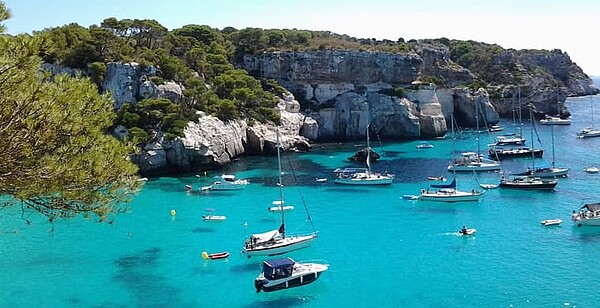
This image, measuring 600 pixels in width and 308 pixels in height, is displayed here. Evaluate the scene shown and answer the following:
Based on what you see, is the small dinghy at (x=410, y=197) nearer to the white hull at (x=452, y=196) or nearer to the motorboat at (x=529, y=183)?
the white hull at (x=452, y=196)

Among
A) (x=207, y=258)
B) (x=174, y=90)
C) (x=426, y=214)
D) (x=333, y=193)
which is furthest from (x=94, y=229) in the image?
(x=174, y=90)

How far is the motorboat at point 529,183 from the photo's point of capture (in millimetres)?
45969

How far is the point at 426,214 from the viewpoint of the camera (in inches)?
1555

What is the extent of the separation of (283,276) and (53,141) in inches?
655

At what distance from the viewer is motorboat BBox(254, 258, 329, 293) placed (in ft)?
83.9

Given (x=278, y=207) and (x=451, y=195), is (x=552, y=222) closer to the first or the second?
(x=451, y=195)

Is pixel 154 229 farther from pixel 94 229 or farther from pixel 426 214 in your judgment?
pixel 426 214

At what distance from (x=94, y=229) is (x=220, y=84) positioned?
34718 millimetres

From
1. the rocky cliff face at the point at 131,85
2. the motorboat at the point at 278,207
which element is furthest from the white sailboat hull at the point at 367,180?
the rocky cliff face at the point at 131,85

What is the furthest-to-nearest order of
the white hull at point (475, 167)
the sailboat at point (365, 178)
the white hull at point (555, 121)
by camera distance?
the white hull at point (555, 121) < the white hull at point (475, 167) < the sailboat at point (365, 178)

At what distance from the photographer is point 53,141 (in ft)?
36.0

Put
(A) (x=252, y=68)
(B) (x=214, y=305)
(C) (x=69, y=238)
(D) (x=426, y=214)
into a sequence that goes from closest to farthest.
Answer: (B) (x=214, y=305)
(C) (x=69, y=238)
(D) (x=426, y=214)
(A) (x=252, y=68)

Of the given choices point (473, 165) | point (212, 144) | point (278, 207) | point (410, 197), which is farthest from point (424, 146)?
point (278, 207)

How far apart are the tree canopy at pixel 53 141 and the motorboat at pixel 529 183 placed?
40.5 meters
